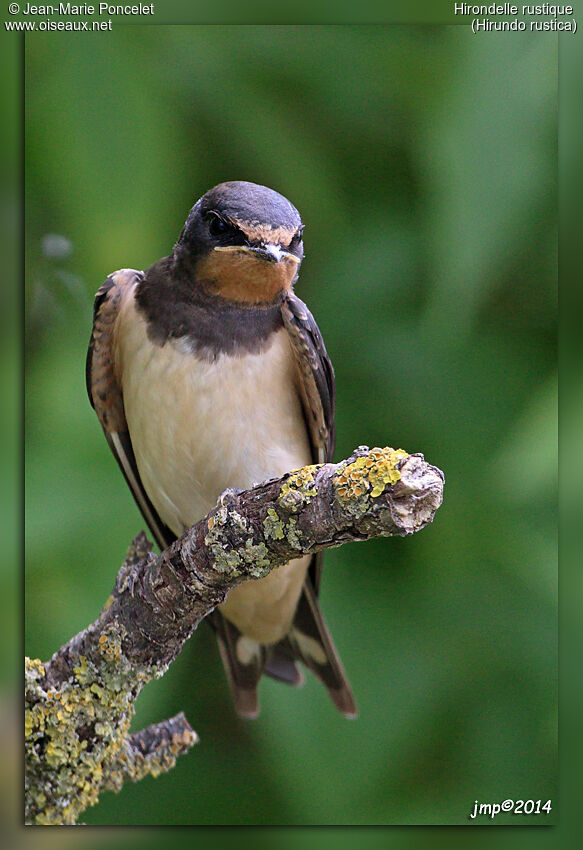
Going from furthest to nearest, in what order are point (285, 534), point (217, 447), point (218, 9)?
1. point (217, 447)
2. point (218, 9)
3. point (285, 534)

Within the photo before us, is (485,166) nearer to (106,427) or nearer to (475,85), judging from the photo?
(475,85)

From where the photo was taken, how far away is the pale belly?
1.62 meters

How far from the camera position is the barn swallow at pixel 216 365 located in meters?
1.53

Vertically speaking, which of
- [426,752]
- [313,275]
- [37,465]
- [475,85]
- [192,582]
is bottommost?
[426,752]

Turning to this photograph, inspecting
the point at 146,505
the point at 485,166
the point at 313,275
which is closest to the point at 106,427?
the point at 146,505

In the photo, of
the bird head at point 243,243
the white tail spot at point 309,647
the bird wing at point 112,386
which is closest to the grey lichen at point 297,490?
the bird head at point 243,243

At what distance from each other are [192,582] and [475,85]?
1028mm

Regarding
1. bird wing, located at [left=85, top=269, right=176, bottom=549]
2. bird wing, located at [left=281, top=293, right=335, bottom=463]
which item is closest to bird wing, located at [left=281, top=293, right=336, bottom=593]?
bird wing, located at [left=281, top=293, right=335, bottom=463]

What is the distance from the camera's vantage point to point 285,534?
3.89ft

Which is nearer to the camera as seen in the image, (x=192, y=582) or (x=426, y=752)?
(x=192, y=582)

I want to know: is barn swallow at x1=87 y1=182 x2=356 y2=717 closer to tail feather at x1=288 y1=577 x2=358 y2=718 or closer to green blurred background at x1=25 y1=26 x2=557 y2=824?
tail feather at x1=288 y1=577 x2=358 y2=718

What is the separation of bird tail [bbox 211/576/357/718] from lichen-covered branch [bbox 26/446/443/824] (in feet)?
1.27

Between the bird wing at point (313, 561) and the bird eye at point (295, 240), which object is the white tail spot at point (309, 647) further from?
the bird eye at point (295, 240)

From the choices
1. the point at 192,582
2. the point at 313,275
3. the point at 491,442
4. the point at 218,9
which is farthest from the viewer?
the point at 313,275
